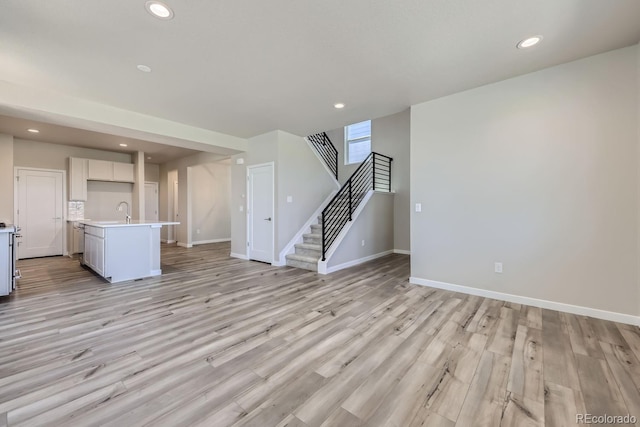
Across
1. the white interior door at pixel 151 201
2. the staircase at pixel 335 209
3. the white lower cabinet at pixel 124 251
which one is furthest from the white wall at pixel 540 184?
the white interior door at pixel 151 201

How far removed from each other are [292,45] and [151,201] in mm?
8550

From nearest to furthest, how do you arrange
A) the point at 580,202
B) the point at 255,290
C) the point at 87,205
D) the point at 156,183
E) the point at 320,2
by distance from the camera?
the point at 320,2, the point at 580,202, the point at 255,290, the point at 87,205, the point at 156,183

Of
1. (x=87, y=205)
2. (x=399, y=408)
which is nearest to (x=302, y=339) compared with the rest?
(x=399, y=408)

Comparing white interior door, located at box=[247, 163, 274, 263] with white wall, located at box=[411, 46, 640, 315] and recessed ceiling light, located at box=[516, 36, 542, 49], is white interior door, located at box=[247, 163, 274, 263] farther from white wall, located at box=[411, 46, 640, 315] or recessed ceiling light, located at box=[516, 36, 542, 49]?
recessed ceiling light, located at box=[516, 36, 542, 49]

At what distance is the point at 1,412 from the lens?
1.51m

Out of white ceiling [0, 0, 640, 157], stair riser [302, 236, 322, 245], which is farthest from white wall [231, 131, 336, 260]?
white ceiling [0, 0, 640, 157]

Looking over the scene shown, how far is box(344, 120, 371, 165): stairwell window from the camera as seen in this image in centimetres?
780

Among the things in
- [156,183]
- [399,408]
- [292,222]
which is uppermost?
[156,183]

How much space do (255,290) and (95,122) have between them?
342cm

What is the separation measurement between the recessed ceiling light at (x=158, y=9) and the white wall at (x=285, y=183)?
323 centimetres

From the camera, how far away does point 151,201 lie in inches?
354

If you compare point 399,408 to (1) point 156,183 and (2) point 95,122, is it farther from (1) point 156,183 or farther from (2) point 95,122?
(1) point 156,183

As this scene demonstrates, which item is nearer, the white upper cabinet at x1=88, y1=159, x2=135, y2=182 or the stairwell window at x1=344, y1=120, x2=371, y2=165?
the white upper cabinet at x1=88, y1=159, x2=135, y2=182

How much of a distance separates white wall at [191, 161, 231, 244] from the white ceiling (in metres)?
4.84
